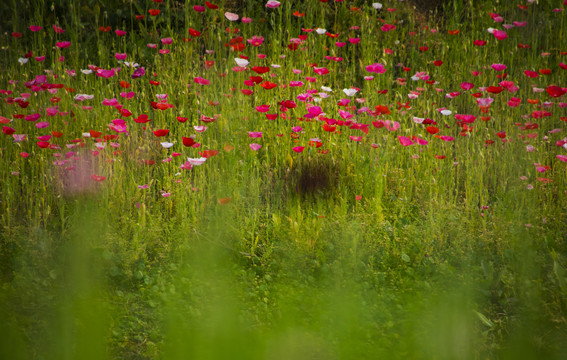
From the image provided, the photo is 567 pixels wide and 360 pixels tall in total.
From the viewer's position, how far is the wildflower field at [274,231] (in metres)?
1.85

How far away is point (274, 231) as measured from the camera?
94.5 inches

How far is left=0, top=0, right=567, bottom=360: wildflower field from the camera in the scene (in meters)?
1.85

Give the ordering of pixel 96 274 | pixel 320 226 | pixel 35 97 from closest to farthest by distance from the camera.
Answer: pixel 96 274
pixel 320 226
pixel 35 97

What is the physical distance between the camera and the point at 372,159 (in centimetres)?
281

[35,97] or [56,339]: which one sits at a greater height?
[35,97]

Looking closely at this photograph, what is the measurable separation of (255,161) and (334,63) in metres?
1.79

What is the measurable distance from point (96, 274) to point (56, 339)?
1.20 feet

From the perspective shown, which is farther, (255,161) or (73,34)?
(73,34)

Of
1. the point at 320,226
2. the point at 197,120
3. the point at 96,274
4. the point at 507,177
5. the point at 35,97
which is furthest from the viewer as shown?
the point at 35,97

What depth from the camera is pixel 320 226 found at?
2367 mm

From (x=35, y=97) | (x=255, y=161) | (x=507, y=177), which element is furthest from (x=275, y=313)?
(x=35, y=97)

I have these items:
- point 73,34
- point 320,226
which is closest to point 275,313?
A: point 320,226

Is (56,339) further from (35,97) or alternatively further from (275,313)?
(35,97)

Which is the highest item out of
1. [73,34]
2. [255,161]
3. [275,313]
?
[73,34]
